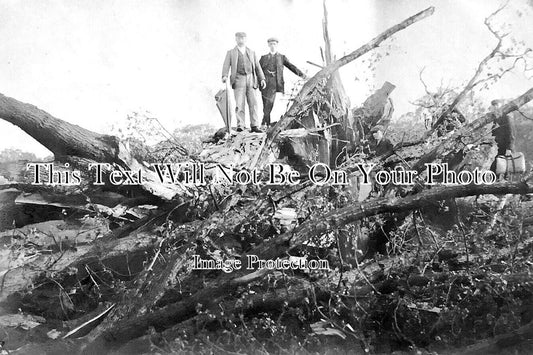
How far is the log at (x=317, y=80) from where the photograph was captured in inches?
169

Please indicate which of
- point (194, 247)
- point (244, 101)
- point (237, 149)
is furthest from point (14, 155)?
point (244, 101)

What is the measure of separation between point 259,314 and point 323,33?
2.21 m

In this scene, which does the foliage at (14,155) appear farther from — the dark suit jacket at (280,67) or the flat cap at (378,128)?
the flat cap at (378,128)

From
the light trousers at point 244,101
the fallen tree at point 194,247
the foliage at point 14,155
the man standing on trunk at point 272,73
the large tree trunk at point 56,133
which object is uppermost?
Result: the man standing on trunk at point 272,73

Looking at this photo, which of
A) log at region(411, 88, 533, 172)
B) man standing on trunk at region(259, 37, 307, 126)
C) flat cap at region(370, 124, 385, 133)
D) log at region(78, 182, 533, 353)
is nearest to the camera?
log at region(78, 182, 533, 353)

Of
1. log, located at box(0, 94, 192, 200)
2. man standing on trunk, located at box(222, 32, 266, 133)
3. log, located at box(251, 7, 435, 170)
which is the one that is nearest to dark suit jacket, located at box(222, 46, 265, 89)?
man standing on trunk, located at box(222, 32, 266, 133)

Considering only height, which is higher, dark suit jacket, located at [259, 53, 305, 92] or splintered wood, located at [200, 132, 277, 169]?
dark suit jacket, located at [259, 53, 305, 92]

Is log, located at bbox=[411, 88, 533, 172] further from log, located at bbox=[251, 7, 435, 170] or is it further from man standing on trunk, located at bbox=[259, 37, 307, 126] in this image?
man standing on trunk, located at bbox=[259, 37, 307, 126]

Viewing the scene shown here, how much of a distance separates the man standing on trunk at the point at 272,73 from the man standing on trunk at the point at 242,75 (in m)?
0.06

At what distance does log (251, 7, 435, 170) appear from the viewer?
430 centimetres

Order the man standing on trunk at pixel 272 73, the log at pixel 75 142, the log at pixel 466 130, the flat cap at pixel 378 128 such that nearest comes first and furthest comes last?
the log at pixel 75 142
the man standing on trunk at pixel 272 73
the log at pixel 466 130
the flat cap at pixel 378 128

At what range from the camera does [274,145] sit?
4.70 meters

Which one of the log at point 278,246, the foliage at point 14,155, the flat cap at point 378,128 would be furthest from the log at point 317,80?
the foliage at point 14,155

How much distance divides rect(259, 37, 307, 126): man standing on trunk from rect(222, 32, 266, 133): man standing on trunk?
6 cm
